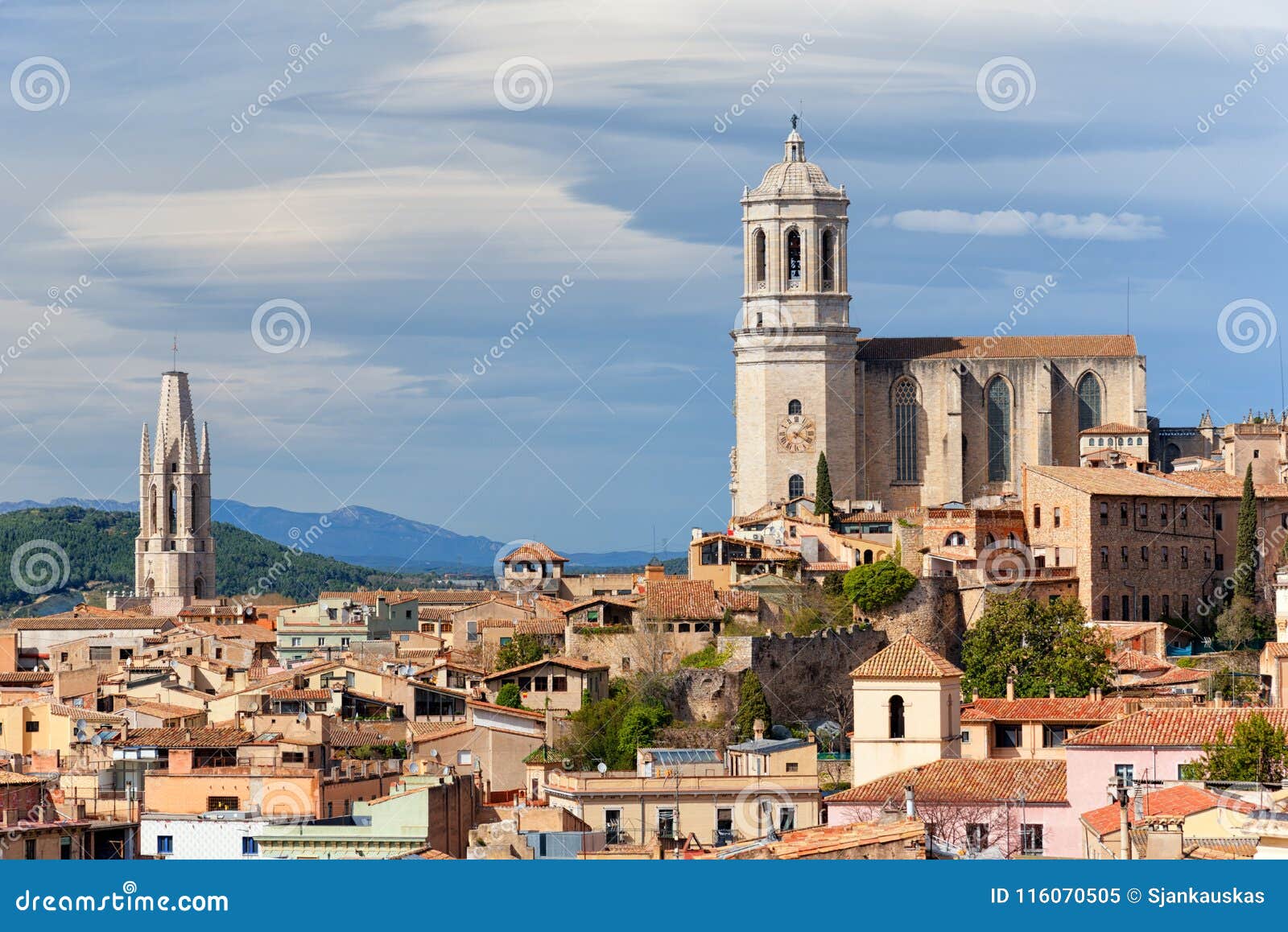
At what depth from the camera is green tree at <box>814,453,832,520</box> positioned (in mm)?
71625

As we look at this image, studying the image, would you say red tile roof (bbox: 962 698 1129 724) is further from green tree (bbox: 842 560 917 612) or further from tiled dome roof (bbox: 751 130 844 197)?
tiled dome roof (bbox: 751 130 844 197)

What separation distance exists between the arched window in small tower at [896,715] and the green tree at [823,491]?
2672 centimetres

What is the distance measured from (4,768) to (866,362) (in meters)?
45.1

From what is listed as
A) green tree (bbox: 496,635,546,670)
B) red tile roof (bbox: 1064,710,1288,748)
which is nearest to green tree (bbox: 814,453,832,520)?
green tree (bbox: 496,635,546,670)

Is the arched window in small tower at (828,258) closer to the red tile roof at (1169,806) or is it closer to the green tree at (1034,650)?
the green tree at (1034,650)

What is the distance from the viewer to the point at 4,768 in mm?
40562

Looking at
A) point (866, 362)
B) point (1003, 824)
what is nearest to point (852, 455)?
point (866, 362)

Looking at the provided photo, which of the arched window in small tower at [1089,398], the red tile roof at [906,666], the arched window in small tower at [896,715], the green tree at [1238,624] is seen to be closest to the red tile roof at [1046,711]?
the red tile roof at [906,666]

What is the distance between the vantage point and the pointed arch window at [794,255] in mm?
80812

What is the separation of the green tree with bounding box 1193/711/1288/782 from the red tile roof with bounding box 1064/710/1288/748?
2.95 ft

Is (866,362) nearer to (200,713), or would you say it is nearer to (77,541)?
(200,713)

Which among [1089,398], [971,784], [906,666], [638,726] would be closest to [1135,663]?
[638,726]

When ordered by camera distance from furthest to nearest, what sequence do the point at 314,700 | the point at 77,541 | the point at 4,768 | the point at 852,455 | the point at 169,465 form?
the point at 77,541 → the point at 169,465 → the point at 852,455 → the point at 314,700 → the point at 4,768

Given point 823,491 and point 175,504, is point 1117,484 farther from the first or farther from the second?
point 175,504
